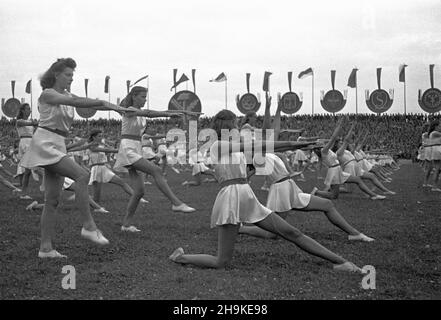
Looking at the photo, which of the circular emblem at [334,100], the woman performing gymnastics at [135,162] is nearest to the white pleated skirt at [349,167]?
the woman performing gymnastics at [135,162]

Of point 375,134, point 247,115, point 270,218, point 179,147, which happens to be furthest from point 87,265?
point 375,134

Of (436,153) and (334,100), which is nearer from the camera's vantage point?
(436,153)

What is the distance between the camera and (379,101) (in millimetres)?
40844

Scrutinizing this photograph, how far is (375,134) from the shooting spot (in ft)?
133

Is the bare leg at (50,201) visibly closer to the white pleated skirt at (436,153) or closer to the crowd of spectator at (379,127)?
the white pleated skirt at (436,153)

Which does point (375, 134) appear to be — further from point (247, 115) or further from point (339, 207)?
point (247, 115)

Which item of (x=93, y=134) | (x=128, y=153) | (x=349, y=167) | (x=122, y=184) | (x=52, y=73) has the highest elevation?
(x=52, y=73)

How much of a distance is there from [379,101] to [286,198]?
36176mm

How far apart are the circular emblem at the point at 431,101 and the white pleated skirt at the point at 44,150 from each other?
Result: 30.8m

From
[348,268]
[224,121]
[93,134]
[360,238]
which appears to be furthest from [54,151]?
[93,134]

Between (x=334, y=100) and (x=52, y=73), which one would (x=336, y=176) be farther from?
(x=334, y=100)

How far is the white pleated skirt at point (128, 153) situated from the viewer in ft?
25.3

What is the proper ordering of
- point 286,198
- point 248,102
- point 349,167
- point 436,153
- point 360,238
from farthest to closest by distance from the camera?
1. point 248,102
2. point 436,153
3. point 349,167
4. point 360,238
5. point 286,198
